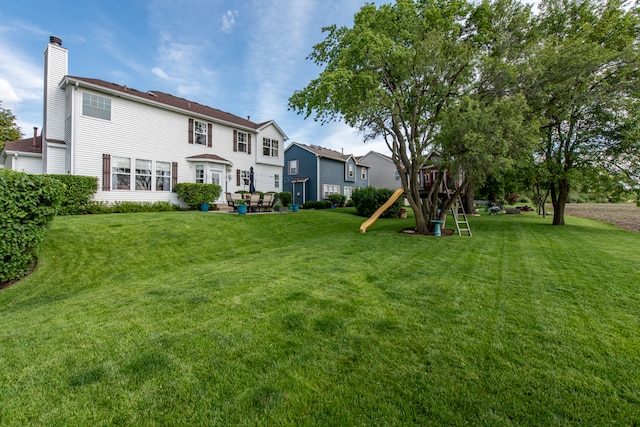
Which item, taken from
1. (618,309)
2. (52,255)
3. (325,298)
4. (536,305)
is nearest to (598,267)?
(618,309)

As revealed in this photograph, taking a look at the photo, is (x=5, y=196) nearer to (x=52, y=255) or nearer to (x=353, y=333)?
(x=52, y=255)

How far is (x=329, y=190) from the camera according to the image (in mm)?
26922

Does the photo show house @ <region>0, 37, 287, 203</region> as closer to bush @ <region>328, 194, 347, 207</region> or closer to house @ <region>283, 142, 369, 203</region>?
house @ <region>283, 142, 369, 203</region>

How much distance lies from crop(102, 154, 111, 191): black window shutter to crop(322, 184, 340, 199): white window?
662 inches

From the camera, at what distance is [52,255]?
607cm

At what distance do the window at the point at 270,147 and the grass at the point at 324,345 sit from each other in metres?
Result: 15.5

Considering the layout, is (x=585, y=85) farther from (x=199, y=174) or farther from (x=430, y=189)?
(x=199, y=174)

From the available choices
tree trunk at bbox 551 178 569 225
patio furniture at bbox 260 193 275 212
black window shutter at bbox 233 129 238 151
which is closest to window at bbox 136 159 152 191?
black window shutter at bbox 233 129 238 151

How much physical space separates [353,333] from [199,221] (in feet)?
29.3

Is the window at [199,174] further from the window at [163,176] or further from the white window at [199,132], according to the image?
the white window at [199,132]

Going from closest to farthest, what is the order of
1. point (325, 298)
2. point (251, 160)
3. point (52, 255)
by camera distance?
point (325, 298), point (52, 255), point (251, 160)

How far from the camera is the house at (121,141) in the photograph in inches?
494

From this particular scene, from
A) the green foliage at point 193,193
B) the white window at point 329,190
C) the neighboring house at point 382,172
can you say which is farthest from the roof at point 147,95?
the neighboring house at point 382,172

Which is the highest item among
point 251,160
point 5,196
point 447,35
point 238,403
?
point 447,35
